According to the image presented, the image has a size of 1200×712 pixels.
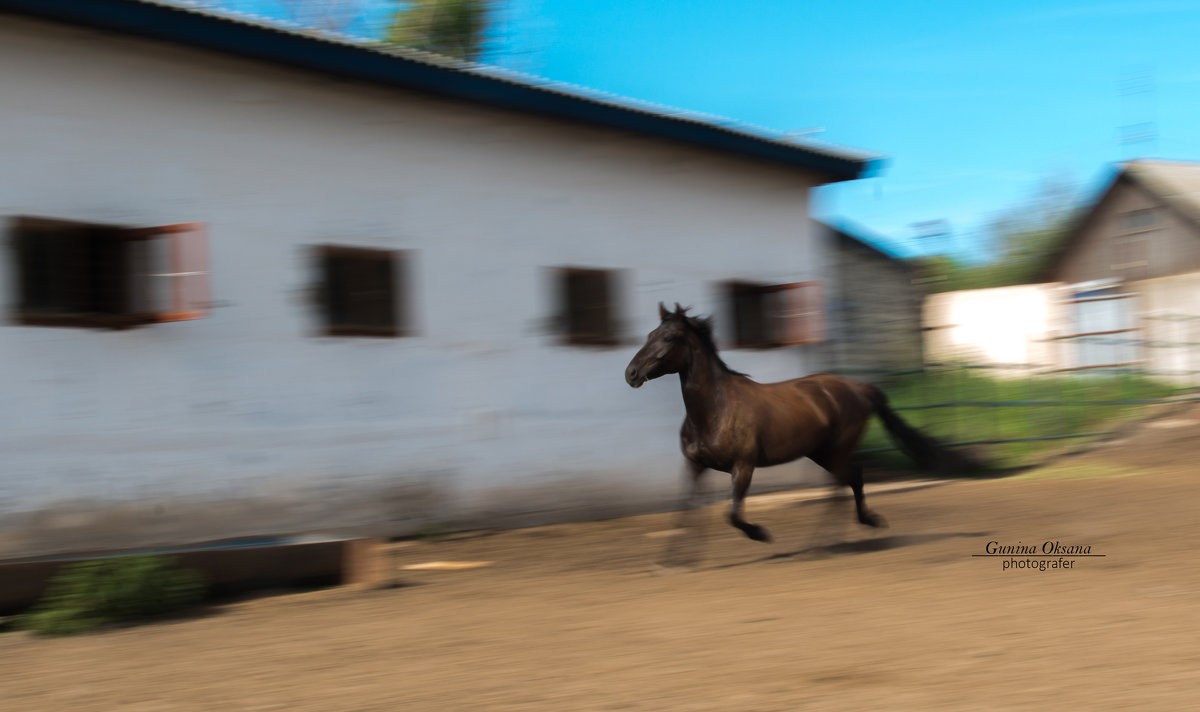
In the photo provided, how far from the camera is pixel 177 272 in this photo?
7328 mm

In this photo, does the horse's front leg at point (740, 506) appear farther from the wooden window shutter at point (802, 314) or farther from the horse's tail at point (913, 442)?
the wooden window shutter at point (802, 314)

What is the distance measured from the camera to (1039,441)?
591 inches

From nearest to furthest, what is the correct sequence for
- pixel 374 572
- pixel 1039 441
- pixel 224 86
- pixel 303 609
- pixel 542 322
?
pixel 303 609, pixel 374 572, pixel 224 86, pixel 542 322, pixel 1039 441

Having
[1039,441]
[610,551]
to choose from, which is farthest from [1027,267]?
[610,551]

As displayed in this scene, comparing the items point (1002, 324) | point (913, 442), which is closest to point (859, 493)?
point (913, 442)

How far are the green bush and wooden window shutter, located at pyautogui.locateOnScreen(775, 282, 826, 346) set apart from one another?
7.49 meters

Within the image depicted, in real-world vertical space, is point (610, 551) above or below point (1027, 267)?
below

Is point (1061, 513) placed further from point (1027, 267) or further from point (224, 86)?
point (1027, 267)

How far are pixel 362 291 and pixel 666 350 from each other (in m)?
3.10

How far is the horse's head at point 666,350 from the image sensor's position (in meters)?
7.30

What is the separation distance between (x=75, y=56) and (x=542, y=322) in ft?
15.2

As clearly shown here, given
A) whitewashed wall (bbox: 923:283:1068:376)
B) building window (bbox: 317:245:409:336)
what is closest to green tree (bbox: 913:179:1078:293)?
whitewashed wall (bbox: 923:283:1068:376)

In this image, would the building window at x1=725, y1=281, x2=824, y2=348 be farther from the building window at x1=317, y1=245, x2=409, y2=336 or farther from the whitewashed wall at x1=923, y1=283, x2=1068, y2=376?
the whitewashed wall at x1=923, y1=283, x2=1068, y2=376

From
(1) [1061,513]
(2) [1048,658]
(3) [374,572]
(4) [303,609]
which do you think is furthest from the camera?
(1) [1061,513]
